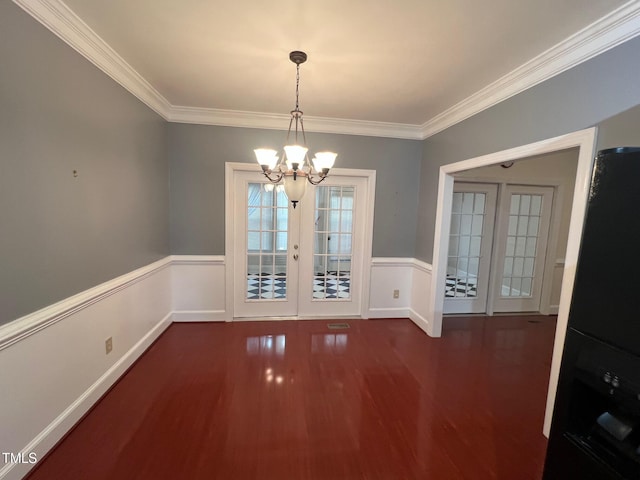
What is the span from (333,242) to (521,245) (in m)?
2.92

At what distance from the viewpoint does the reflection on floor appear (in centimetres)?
384

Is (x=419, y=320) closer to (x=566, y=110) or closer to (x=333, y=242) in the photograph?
(x=333, y=242)

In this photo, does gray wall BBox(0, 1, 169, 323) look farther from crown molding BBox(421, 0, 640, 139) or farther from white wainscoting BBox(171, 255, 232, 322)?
crown molding BBox(421, 0, 640, 139)

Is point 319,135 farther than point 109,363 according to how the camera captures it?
Yes

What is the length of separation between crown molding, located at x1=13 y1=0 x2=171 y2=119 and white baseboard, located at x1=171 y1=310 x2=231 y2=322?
8.08 ft

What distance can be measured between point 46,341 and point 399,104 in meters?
3.46

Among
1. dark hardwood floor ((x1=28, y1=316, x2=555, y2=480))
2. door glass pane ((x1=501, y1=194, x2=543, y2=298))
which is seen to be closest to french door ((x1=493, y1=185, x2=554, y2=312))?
door glass pane ((x1=501, y1=194, x2=543, y2=298))

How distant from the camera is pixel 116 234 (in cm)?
235

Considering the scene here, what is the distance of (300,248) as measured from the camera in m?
3.81

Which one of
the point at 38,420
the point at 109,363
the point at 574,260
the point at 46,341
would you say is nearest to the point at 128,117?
the point at 46,341

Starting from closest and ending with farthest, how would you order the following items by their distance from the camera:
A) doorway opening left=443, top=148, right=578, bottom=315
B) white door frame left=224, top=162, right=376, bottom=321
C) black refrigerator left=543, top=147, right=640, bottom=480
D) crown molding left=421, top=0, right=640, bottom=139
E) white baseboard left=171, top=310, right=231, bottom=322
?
black refrigerator left=543, top=147, right=640, bottom=480
crown molding left=421, top=0, right=640, bottom=139
white door frame left=224, top=162, right=376, bottom=321
white baseboard left=171, top=310, right=231, bottom=322
doorway opening left=443, top=148, right=578, bottom=315

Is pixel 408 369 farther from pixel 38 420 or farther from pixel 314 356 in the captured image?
pixel 38 420

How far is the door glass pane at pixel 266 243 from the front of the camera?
369 centimetres

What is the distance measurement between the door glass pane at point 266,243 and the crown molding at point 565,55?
2.40 metres
